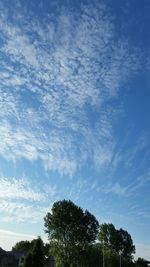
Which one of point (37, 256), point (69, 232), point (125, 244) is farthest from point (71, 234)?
point (125, 244)

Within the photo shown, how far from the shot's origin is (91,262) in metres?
89.9

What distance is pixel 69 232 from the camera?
82.1m

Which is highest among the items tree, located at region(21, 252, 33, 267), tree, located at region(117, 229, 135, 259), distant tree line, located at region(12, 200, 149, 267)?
tree, located at region(117, 229, 135, 259)

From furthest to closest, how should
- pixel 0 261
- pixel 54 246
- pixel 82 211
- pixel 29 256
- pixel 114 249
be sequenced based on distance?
pixel 114 249 → pixel 0 261 → pixel 82 211 → pixel 54 246 → pixel 29 256

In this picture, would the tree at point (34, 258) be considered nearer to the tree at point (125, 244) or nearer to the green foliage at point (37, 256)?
the green foliage at point (37, 256)

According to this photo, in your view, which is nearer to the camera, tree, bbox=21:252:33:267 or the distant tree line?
tree, bbox=21:252:33:267

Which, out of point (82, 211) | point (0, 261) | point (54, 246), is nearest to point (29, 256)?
point (54, 246)

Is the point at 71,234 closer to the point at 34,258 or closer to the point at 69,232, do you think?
the point at 69,232

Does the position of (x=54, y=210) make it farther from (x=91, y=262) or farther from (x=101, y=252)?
(x=101, y=252)

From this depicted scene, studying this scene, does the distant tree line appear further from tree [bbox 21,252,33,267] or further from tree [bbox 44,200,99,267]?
tree [bbox 21,252,33,267]

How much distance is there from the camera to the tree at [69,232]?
266 ft

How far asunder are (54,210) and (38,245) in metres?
33.9

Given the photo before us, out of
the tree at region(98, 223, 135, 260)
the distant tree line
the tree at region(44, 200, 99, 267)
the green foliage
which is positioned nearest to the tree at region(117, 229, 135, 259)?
the tree at region(98, 223, 135, 260)

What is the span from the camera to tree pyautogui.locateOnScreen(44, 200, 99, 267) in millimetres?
81000
